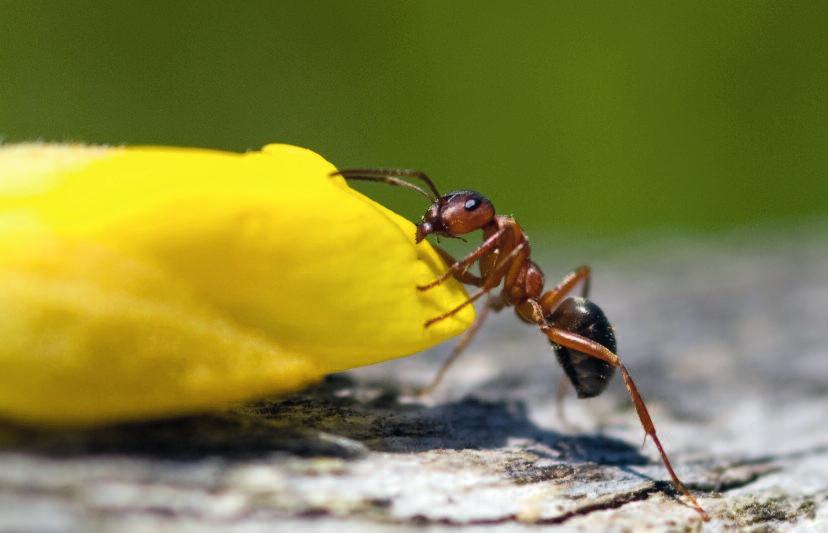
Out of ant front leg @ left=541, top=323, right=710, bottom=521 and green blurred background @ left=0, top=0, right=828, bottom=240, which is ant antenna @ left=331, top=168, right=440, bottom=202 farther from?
green blurred background @ left=0, top=0, right=828, bottom=240

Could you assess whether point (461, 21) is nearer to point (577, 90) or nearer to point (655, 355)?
point (577, 90)

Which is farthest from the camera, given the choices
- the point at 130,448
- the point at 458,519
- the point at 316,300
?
the point at 316,300

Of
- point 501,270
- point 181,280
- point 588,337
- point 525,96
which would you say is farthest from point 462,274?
point 525,96

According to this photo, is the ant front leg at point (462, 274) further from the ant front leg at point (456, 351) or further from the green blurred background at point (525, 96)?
the green blurred background at point (525, 96)

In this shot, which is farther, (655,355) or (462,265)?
(655,355)

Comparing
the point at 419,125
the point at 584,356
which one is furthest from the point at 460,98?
the point at 584,356

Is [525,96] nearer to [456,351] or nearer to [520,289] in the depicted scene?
[520,289]

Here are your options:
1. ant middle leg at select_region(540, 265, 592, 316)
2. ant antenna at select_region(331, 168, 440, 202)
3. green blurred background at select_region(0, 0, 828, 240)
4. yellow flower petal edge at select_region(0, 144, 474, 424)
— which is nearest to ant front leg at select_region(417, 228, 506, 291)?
yellow flower petal edge at select_region(0, 144, 474, 424)
